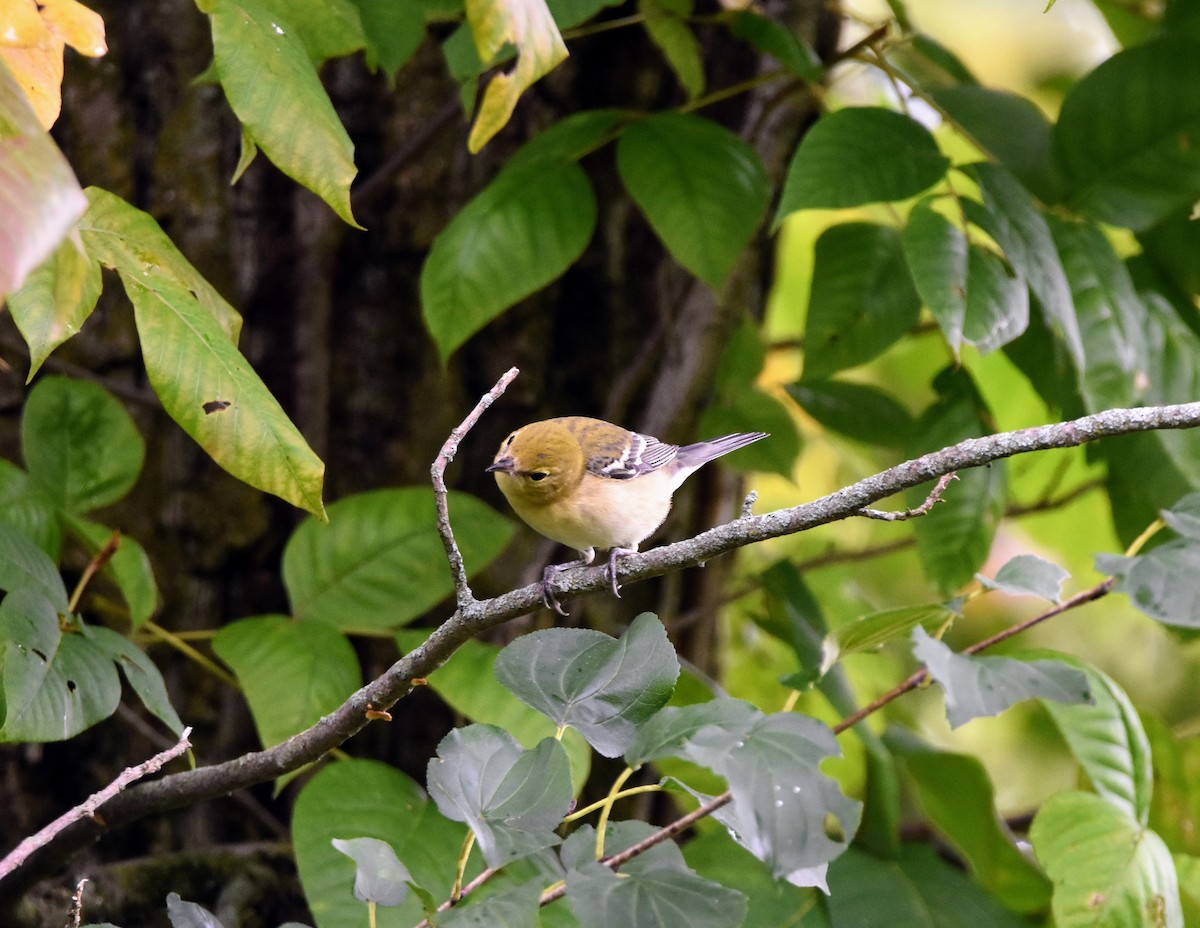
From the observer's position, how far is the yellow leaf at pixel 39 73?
112cm

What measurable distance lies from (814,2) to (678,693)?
162cm

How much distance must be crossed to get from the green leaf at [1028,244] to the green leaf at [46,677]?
4.92ft

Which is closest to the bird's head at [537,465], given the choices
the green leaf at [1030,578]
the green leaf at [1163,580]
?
the green leaf at [1030,578]

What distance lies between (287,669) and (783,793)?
1.08m

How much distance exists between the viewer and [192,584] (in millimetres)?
2490

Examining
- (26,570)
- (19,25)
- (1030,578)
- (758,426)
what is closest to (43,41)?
(19,25)

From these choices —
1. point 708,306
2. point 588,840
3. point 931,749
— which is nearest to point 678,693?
point 931,749

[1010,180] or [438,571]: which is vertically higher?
[1010,180]

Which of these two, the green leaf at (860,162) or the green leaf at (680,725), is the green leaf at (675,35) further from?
the green leaf at (680,725)

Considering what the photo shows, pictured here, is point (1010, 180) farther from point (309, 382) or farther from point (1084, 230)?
point (309, 382)

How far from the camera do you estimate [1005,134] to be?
2.27m

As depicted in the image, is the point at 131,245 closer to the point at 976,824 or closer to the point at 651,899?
the point at 651,899

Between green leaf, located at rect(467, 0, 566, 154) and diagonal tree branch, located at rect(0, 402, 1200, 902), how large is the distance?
51 cm

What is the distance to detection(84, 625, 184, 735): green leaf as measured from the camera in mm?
1531
